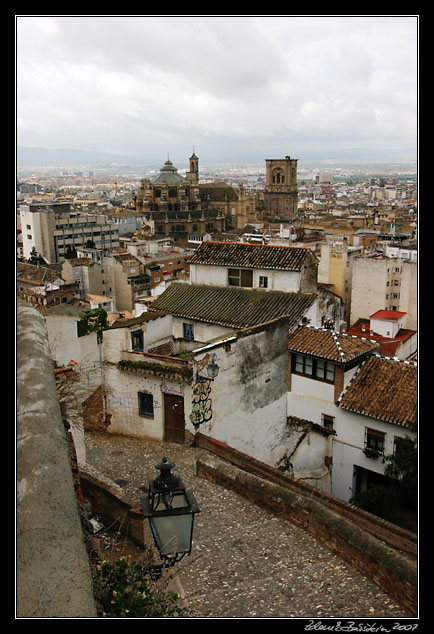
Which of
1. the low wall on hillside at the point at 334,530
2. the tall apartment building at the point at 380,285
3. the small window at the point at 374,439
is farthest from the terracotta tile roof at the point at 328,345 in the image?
the tall apartment building at the point at 380,285

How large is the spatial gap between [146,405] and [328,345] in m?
7.15

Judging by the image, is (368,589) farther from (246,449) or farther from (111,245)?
(111,245)

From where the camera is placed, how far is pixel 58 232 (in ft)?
207

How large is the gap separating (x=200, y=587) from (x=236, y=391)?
6.39 metres

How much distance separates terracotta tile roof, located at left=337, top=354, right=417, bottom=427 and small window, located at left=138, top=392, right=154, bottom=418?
6.92 metres

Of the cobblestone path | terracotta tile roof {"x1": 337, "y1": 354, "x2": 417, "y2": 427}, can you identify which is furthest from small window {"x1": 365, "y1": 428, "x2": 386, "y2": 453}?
the cobblestone path

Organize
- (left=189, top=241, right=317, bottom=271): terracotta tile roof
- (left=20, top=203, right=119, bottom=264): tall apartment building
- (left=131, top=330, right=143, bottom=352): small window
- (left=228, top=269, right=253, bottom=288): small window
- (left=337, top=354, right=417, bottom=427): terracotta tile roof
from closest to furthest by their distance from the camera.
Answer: (left=131, top=330, right=143, bottom=352): small window < (left=337, top=354, right=417, bottom=427): terracotta tile roof < (left=189, top=241, right=317, bottom=271): terracotta tile roof < (left=228, top=269, right=253, bottom=288): small window < (left=20, top=203, right=119, bottom=264): tall apartment building

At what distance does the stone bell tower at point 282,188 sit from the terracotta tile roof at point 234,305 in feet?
319

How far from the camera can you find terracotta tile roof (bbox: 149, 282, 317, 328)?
59.7 feet

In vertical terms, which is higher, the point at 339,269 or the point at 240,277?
the point at 339,269

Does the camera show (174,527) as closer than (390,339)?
Yes

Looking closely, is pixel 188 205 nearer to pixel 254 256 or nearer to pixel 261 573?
pixel 254 256

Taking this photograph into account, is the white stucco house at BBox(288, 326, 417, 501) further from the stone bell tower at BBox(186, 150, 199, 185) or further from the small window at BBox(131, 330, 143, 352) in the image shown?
the stone bell tower at BBox(186, 150, 199, 185)

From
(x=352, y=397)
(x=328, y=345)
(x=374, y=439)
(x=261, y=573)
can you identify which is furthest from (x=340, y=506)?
(x=328, y=345)
